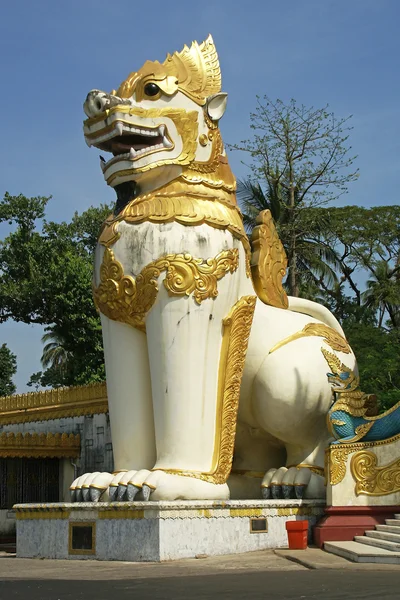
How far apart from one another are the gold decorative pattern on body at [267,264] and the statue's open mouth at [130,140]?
6.41 ft

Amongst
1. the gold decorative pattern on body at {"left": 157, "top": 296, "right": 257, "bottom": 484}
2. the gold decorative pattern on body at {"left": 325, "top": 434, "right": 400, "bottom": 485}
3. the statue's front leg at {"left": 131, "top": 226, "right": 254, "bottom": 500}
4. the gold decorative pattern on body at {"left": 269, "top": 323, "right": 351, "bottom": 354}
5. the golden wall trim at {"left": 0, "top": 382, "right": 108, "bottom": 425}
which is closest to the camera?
the statue's front leg at {"left": 131, "top": 226, "right": 254, "bottom": 500}

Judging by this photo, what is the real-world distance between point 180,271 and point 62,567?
3.03 m

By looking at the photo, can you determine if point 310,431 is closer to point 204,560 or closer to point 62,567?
point 204,560

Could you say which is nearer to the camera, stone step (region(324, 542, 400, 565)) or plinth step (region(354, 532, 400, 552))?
stone step (region(324, 542, 400, 565))

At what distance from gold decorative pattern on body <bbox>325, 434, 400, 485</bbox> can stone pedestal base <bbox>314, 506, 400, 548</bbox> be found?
0.32 metres

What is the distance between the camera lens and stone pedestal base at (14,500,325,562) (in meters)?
7.94

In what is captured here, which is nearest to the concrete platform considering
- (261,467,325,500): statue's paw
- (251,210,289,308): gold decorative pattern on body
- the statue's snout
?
(261,467,325,500): statue's paw

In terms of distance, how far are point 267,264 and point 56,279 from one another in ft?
36.8

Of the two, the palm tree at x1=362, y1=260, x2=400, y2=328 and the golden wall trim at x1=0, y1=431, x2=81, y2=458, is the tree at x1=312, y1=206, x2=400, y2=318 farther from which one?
the golden wall trim at x1=0, y1=431, x2=81, y2=458

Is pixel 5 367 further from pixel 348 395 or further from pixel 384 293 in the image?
pixel 348 395

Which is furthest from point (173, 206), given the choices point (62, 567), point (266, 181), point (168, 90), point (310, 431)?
point (266, 181)

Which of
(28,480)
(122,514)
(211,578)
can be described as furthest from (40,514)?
(28,480)

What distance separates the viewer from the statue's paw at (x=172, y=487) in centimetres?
806

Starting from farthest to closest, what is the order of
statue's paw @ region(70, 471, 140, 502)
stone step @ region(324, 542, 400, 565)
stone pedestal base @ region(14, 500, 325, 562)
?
statue's paw @ region(70, 471, 140, 502) → stone pedestal base @ region(14, 500, 325, 562) → stone step @ region(324, 542, 400, 565)
